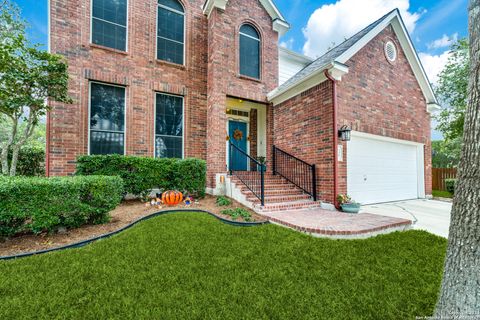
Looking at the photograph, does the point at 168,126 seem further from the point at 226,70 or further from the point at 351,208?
the point at 351,208

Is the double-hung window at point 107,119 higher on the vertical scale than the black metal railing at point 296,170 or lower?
higher

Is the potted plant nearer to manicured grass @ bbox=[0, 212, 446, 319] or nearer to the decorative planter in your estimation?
the decorative planter

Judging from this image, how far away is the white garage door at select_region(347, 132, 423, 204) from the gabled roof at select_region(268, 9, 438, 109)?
230 cm

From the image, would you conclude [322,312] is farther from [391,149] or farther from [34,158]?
[34,158]

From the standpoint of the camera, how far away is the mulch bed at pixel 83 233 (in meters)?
3.20

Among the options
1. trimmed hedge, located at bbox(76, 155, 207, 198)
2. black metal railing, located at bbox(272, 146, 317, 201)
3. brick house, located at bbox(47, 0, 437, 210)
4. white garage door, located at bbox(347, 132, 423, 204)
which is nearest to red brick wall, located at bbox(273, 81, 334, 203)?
brick house, located at bbox(47, 0, 437, 210)

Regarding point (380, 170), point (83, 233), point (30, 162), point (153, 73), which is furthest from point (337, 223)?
point (30, 162)

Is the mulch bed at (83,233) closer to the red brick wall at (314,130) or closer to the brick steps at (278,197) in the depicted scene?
the brick steps at (278,197)

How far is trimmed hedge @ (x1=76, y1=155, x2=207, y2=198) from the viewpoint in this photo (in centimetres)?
549

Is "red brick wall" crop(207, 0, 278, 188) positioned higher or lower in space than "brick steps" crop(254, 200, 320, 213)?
higher

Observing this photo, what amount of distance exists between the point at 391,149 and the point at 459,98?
9.31 m

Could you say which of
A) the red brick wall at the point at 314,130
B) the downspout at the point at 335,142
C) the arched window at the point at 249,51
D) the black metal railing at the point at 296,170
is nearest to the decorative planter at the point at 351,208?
the downspout at the point at 335,142

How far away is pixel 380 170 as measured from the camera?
728 cm

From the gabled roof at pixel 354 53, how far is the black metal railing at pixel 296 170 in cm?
218
